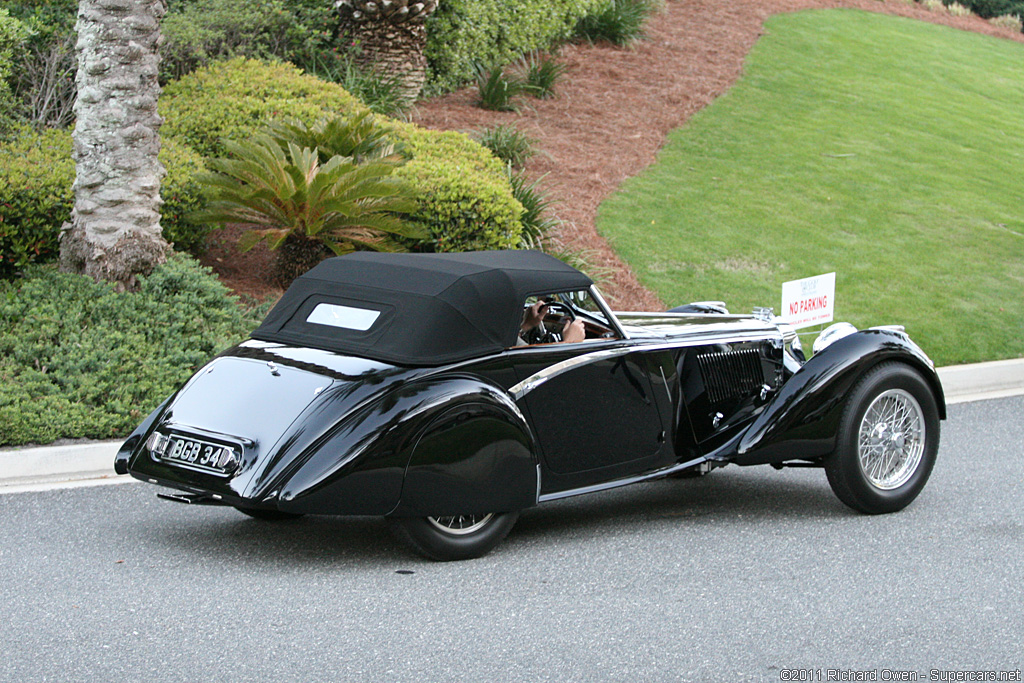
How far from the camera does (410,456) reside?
5.01 metres

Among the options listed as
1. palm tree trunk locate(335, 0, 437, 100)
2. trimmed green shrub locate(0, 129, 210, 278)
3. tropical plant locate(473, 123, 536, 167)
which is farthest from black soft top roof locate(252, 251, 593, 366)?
palm tree trunk locate(335, 0, 437, 100)

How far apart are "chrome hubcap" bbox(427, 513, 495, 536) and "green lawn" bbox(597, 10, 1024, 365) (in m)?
6.33

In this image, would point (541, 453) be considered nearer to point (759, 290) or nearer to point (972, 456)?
point (972, 456)

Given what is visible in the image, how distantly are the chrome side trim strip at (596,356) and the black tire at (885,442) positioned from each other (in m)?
0.80

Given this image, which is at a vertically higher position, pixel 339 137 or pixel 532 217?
pixel 339 137

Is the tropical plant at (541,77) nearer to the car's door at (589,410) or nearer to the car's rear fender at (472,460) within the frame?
the car's door at (589,410)

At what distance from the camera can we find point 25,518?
5.90 metres

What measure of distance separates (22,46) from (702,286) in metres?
7.83

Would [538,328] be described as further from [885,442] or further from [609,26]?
[609,26]

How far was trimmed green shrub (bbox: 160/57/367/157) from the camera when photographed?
35.4ft

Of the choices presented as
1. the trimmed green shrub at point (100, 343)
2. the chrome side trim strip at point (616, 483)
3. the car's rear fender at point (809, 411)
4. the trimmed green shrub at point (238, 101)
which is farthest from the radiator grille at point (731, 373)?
the trimmed green shrub at point (238, 101)

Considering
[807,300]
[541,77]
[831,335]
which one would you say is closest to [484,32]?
[541,77]

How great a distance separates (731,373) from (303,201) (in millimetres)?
4407

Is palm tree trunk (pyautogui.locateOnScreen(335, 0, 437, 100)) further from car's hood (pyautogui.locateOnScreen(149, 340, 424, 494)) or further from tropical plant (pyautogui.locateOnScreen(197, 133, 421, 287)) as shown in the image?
car's hood (pyautogui.locateOnScreen(149, 340, 424, 494))
